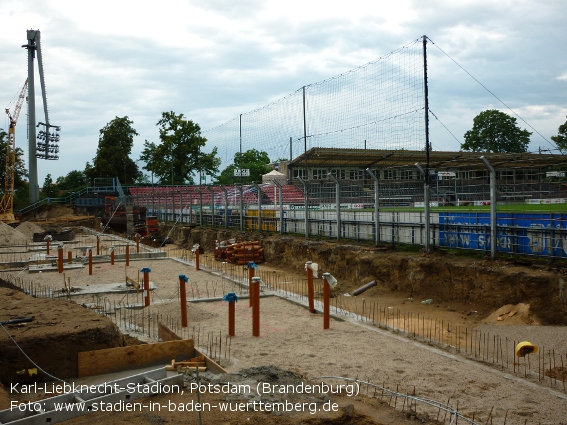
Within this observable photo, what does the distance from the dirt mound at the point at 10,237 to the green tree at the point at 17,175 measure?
106ft

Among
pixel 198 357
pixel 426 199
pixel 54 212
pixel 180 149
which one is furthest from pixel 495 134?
pixel 198 357

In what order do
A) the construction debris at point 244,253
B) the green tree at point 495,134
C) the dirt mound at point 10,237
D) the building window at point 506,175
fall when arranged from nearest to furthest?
1. the building window at point 506,175
2. the construction debris at point 244,253
3. the dirt mound at point 10,237
4. the green tree at point 495,134

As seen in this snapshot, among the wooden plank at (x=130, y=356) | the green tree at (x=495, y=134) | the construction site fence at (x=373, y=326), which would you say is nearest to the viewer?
the wooden plank at (x=130, y=356)

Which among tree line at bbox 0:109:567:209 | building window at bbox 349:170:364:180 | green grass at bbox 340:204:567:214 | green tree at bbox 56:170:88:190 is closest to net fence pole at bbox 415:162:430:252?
green grass at bbox 340:204:567:214

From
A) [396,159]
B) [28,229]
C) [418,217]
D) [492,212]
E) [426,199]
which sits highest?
[396,159]

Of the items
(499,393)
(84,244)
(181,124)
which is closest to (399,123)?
(499,393)

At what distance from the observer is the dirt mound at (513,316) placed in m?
11.2

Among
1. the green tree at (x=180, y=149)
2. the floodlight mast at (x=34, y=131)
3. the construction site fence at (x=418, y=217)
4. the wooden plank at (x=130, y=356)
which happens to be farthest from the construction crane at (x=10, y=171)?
the wooden plank at (x=130, y=356)

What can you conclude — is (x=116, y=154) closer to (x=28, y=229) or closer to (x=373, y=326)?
(x=28, y=229)

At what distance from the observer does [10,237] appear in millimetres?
34156

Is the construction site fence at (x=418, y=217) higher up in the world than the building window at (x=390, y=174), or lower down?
lower down

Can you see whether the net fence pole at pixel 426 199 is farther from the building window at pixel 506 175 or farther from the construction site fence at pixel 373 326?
the construction site fence at pixel 373 326

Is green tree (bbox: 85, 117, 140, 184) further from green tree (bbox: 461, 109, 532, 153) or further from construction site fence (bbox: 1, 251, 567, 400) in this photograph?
construction site fence (bbox: 1, 251, 567, 400)

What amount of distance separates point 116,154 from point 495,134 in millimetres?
45002
